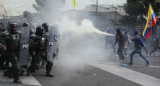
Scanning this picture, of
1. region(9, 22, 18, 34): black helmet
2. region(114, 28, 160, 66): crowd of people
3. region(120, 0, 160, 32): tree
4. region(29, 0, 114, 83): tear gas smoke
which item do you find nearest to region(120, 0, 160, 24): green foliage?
region(120, 0, 160, 32): tree

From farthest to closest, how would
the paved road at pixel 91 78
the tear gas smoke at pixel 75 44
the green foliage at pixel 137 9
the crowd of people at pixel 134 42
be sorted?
1. the green foliage at pixel 137 9
2. the crowd of people at pixel 134 42
3. the tear gas smoke at pixel 75 44
4. the paved road at pixel 91 78

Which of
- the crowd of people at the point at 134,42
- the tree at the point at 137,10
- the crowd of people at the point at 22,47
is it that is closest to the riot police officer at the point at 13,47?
the crowd of people at the point at 22,47

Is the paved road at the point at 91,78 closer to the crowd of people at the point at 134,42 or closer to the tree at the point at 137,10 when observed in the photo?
the crowd of people at the point at 134,42

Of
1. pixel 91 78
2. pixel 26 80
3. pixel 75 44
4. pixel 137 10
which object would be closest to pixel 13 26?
pixel 26 80

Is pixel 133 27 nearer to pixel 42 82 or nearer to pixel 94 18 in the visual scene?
pixel 94 18

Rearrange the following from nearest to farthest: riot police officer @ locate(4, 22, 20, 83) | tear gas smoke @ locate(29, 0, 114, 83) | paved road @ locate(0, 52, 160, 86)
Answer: riot police officer @ locate(4, 22, 20, 83) < paved road @ locate(0, 52, 160, 86) < tear gas smoke @ locate(29, 0, 114, 83)

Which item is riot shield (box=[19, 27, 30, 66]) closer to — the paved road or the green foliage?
the paved road

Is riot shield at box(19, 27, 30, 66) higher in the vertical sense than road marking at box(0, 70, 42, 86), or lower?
higher

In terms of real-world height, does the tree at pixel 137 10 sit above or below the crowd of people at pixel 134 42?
above

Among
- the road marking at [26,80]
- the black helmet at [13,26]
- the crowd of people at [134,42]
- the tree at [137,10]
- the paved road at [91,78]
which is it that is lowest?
the paved road at [91,78]

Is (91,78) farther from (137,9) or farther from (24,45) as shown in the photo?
(137,9)

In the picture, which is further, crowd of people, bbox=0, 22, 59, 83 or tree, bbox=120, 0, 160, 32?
tree, bbox=120, 0, 160, 32

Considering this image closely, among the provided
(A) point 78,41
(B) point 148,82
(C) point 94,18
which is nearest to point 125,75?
(B) point 148,82

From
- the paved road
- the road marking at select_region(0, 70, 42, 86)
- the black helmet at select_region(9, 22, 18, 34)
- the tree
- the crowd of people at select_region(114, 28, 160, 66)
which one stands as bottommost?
the paved road
